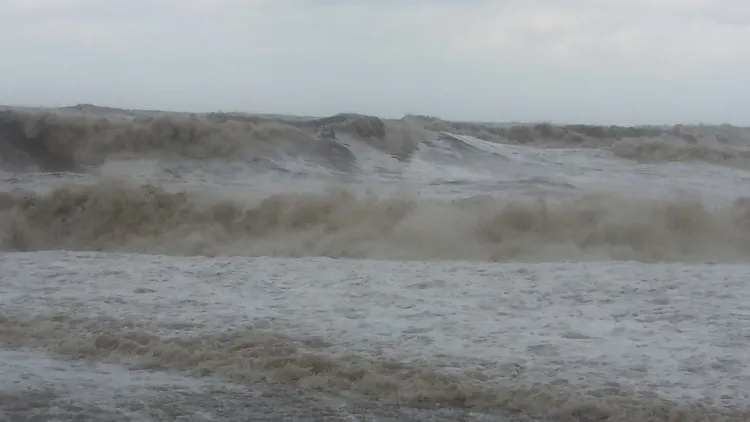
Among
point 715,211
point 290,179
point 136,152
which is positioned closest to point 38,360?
point 715,211

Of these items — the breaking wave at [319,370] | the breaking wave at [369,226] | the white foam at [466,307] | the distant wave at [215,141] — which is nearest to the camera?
the breaking wave at [319,370]

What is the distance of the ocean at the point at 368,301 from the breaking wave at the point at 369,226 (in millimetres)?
33

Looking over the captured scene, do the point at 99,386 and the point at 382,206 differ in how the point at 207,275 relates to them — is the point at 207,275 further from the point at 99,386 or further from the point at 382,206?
the point at 382,206

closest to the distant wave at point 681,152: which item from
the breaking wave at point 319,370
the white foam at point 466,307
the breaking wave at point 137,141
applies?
the breaking wave at point 137,141

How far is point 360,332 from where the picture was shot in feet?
15.1

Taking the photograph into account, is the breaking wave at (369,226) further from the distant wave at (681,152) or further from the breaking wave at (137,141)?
the distant wave at (681,152)

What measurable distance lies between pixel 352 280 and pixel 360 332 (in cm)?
148

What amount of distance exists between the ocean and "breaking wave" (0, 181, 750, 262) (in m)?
0.03

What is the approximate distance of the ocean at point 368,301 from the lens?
3594 mm

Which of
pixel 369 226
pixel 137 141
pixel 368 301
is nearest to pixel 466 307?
pixel 368 301

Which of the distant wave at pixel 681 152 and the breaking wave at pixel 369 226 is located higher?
the distant wave at pixel 681 152

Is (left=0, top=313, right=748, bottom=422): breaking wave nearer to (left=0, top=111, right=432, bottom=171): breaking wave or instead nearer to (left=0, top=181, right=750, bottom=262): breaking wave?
(left=0, top=181, right=750, bottom=262): breaking wave

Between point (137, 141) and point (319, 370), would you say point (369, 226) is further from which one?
point (137, 141)

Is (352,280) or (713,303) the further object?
(352,280)
